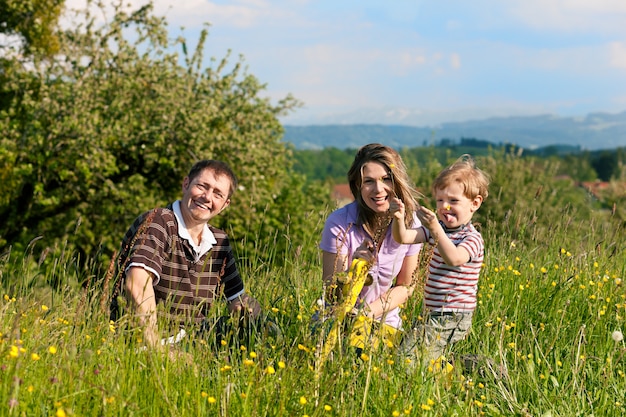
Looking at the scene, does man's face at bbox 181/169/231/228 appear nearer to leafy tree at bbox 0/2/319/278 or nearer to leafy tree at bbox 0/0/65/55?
leafy tree at bbox 0/2/319/278

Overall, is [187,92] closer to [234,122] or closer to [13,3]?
[234,122]

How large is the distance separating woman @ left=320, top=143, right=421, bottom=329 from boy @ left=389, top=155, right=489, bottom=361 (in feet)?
0.63

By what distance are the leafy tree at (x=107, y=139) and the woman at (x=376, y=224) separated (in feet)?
37.6

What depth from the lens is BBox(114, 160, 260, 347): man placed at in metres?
4.00

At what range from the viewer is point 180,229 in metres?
4.23

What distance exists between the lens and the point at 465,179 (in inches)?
156

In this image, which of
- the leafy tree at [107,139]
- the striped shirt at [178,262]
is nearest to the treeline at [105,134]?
the leafy tree at [107,139]

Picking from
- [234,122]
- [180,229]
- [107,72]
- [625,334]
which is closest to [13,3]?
[107,72]

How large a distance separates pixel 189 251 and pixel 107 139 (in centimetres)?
1271

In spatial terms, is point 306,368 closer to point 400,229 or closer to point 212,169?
point 400,229

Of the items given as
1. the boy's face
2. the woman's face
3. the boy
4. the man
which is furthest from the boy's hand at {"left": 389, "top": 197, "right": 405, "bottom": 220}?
the man

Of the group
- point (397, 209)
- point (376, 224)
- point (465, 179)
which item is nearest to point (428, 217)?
point (397, 209)

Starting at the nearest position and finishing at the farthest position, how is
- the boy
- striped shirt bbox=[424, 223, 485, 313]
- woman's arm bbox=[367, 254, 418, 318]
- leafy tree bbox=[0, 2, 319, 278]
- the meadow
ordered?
1. the meadow
2. the boy
3. striped shirt bbox=[424, 223, 485, 313]
4. woman's arm bbox=[367, 254, 418, 318]
5. leafy tree bbox=[0, 2, 319, 278]

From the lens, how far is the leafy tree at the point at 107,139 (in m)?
15.8
